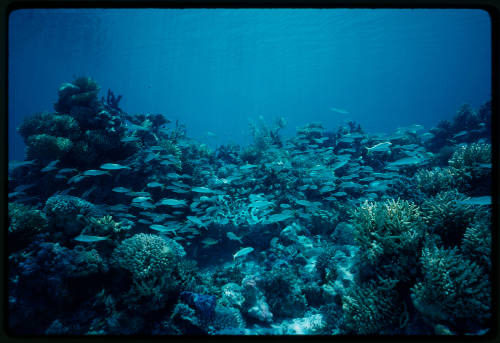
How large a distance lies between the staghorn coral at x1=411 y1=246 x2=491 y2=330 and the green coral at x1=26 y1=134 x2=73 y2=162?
972 cm

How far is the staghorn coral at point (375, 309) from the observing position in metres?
3.70

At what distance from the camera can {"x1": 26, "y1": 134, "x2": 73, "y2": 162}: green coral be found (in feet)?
26.4

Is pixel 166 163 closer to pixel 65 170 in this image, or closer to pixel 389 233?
pixel 65 170

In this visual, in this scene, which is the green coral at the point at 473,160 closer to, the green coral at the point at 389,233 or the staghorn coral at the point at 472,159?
→ the staghorn coral at the point at 472,159

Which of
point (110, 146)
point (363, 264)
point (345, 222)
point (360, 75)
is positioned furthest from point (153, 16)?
point (360, 75)

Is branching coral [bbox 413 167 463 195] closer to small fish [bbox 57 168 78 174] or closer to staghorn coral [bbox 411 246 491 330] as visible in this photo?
staghorn coral [bbox 411 246 491 330]

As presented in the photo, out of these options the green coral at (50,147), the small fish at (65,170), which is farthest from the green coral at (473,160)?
the green coral at (50,147)

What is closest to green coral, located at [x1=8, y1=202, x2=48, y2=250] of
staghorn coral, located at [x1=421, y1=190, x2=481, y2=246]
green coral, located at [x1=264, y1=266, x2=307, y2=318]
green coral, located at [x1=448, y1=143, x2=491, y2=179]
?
green coral, located at [x1=264, y1=266, x2=307, y2=318]

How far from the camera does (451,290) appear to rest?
325cm

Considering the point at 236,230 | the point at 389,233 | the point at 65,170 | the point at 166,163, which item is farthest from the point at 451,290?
the point at 65,170

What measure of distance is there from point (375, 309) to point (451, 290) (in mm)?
1000

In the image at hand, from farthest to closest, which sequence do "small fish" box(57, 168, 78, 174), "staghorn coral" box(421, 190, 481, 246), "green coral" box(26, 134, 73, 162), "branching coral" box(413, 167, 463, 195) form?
"green coral" box(26, 134, 73, 162) → "small fish" box(57, 168, 78, 174) → "branching coral" box(413, 167, 463, 195) → "staghorn coral" box(421, 190, 481, 246)

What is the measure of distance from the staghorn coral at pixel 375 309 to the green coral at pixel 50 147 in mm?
8983

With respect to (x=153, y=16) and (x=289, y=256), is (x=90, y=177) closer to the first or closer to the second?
(x=289, y=256)
